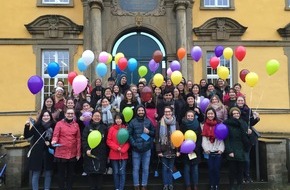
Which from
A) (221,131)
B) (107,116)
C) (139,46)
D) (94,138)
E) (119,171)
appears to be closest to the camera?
(94,138)

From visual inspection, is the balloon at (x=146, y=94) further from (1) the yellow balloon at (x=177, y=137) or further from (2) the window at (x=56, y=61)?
(2) the window at (x=56, y=61)

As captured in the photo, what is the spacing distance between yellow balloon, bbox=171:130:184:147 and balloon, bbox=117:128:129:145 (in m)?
0.91

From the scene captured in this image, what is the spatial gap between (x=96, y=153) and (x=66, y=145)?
614 mm

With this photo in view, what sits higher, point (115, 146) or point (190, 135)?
point (190, 135)

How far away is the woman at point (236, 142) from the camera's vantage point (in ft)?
25.2

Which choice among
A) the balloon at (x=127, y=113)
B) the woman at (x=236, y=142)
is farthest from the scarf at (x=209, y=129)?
the balloon at (x=127, y=113)

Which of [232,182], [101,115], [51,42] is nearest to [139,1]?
[51,42]

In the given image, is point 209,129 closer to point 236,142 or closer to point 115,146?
point 236,142

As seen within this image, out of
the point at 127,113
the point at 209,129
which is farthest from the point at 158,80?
the point at 209,129

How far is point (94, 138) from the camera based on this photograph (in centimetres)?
722

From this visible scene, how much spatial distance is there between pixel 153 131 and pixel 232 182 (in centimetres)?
196

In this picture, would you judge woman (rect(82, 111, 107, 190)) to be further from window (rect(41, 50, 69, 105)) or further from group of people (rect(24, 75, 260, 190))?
window (rect(41, 50, 69, 105))

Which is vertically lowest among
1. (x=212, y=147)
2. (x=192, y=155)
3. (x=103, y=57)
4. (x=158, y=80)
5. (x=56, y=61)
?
→ (x=192, y=155)

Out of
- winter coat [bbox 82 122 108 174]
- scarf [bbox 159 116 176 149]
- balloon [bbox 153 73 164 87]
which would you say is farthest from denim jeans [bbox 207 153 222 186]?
balloon [bbox 153 73 164 87]
